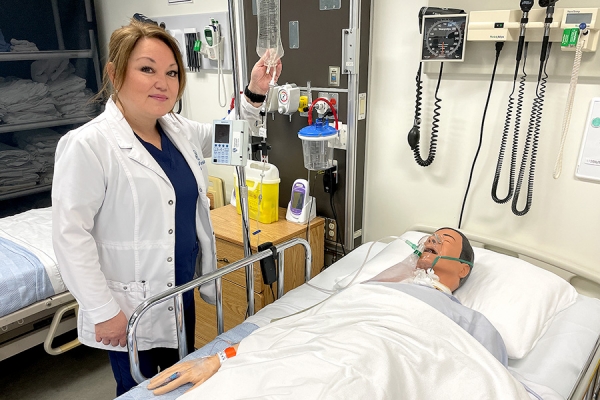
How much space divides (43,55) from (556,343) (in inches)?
139

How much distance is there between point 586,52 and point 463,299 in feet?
3.36

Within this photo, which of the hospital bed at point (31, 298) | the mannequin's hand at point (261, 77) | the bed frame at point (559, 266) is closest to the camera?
the mannequin's hand at point (261, 77)

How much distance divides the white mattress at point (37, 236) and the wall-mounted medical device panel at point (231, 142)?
48.1 inches

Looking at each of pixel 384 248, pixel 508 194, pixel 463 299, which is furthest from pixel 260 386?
pixel 508 194

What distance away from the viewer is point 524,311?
61.0 inches

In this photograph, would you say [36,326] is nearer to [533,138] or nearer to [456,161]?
[456,161]

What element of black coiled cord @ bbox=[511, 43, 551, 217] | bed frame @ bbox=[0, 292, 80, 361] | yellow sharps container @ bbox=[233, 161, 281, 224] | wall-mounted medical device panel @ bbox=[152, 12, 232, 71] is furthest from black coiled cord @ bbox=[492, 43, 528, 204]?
bed frame @ bbox=[0, 292, 80, 361]

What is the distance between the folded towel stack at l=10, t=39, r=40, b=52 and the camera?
10.0 feet

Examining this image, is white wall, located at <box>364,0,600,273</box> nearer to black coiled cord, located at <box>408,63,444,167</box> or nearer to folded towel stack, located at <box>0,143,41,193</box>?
black coiled cord, located at <box>408,63,444,167</box>

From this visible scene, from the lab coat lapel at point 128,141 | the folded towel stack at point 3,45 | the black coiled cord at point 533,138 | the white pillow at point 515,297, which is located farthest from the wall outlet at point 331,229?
the folded towel stack at point 3,45

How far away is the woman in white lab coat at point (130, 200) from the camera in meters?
1.21

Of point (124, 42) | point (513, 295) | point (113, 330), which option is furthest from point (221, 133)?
point (513, 295)

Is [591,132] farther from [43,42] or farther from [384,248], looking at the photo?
[43,42]

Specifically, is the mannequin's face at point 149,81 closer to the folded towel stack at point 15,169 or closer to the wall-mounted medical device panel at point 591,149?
the wall-mounted medical device panel at point 591,149
